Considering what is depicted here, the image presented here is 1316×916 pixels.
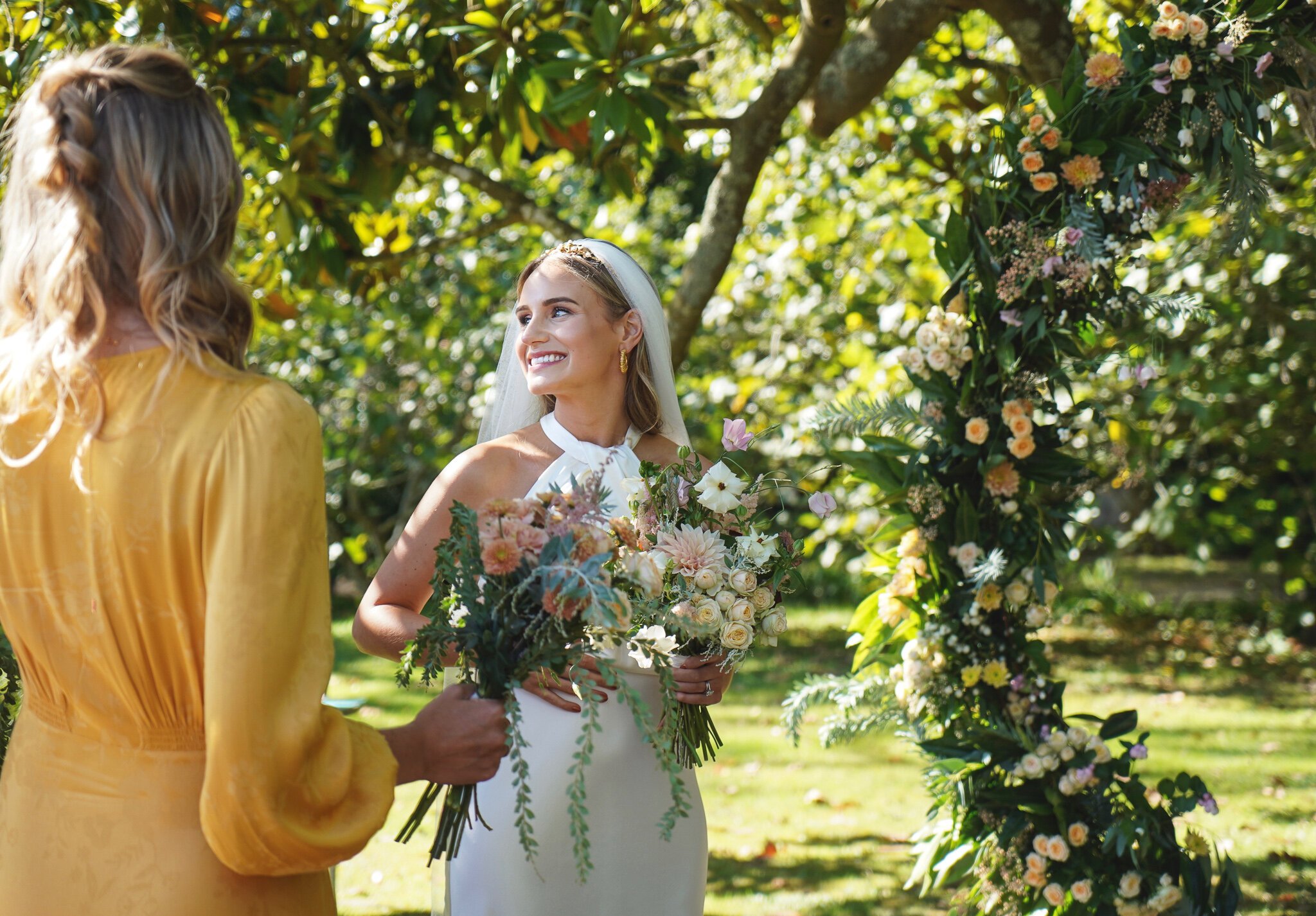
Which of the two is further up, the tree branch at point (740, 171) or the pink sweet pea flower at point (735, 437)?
the tree branch at point (740, 171)

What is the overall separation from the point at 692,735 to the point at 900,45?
2389 millimetres

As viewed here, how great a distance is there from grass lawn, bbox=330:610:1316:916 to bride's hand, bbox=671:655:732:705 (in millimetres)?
1107

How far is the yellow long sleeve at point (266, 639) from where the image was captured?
129 cm

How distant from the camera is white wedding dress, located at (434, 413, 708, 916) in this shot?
91.7 inches

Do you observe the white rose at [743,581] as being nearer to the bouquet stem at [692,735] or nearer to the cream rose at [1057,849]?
A: the bouquet stem at [692,735]

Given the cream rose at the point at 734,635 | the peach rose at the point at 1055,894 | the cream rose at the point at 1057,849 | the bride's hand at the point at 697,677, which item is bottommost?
the peach rose at the point at 1055,894

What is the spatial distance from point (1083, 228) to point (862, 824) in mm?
3083

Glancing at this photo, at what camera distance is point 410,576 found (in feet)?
7.70

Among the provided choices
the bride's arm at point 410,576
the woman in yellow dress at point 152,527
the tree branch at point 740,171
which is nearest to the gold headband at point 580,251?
the bride's arm at point 410,576

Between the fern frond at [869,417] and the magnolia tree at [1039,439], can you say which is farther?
the fern frond at [869,417]

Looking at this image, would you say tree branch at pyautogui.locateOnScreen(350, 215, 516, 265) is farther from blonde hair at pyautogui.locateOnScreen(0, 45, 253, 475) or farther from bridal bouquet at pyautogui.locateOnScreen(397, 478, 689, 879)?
blonde hair at pyautogui.locateOnScreen(0, 45, 253, 475)

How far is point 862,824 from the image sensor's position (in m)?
4.95

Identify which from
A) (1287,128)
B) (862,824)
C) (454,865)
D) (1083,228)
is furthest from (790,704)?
(1287,128)

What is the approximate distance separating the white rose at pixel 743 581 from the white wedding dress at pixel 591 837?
15.0 inches
